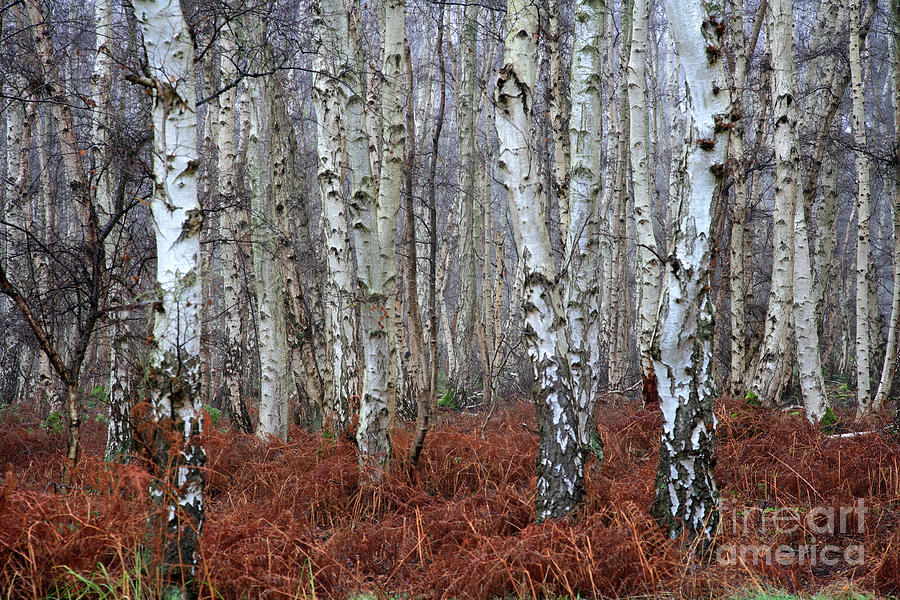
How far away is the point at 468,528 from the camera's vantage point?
4.46 meters

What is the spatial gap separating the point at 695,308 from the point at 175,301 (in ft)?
10.4

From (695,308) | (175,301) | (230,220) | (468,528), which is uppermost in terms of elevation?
(230,220)

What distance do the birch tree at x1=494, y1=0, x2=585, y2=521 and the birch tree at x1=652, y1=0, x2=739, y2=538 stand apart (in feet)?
2.13

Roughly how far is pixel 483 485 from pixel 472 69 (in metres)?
9.16

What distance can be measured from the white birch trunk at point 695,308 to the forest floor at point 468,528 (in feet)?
1.09

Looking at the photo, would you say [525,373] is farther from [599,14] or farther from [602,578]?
[602,578]

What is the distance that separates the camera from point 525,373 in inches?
556

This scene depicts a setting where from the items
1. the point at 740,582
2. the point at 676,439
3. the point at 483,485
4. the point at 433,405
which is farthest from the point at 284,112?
the point at 740,582

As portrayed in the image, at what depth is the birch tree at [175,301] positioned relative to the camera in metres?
3.30

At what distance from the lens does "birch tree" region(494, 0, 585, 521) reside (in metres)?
4.13

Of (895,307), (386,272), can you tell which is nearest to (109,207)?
(386,272)

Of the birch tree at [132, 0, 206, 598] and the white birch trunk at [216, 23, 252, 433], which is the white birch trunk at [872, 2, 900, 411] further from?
the white birch trunk at [216, 23, 252, 433]

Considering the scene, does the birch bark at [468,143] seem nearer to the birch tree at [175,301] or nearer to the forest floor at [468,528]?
the forest floor at [468,528]

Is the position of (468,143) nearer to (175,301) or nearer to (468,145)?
(468,145)
